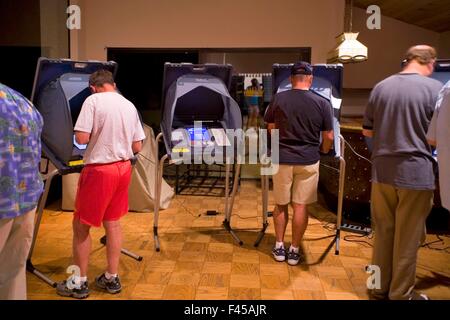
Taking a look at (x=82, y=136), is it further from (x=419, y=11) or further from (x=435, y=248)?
(x=419, y=11)

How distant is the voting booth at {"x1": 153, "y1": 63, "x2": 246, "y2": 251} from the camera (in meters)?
3.17

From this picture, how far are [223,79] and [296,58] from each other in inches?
112

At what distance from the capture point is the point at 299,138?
2842 mm

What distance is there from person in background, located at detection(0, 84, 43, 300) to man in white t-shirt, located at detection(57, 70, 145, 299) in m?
0.55

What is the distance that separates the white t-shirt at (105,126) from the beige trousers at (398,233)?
1.51 metres

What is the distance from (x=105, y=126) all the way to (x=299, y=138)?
1.29 meters

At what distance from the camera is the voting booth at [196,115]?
3170mm

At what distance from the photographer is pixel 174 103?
10.3ft

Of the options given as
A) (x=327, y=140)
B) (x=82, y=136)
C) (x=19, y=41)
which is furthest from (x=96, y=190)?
(x=19, y=41)
